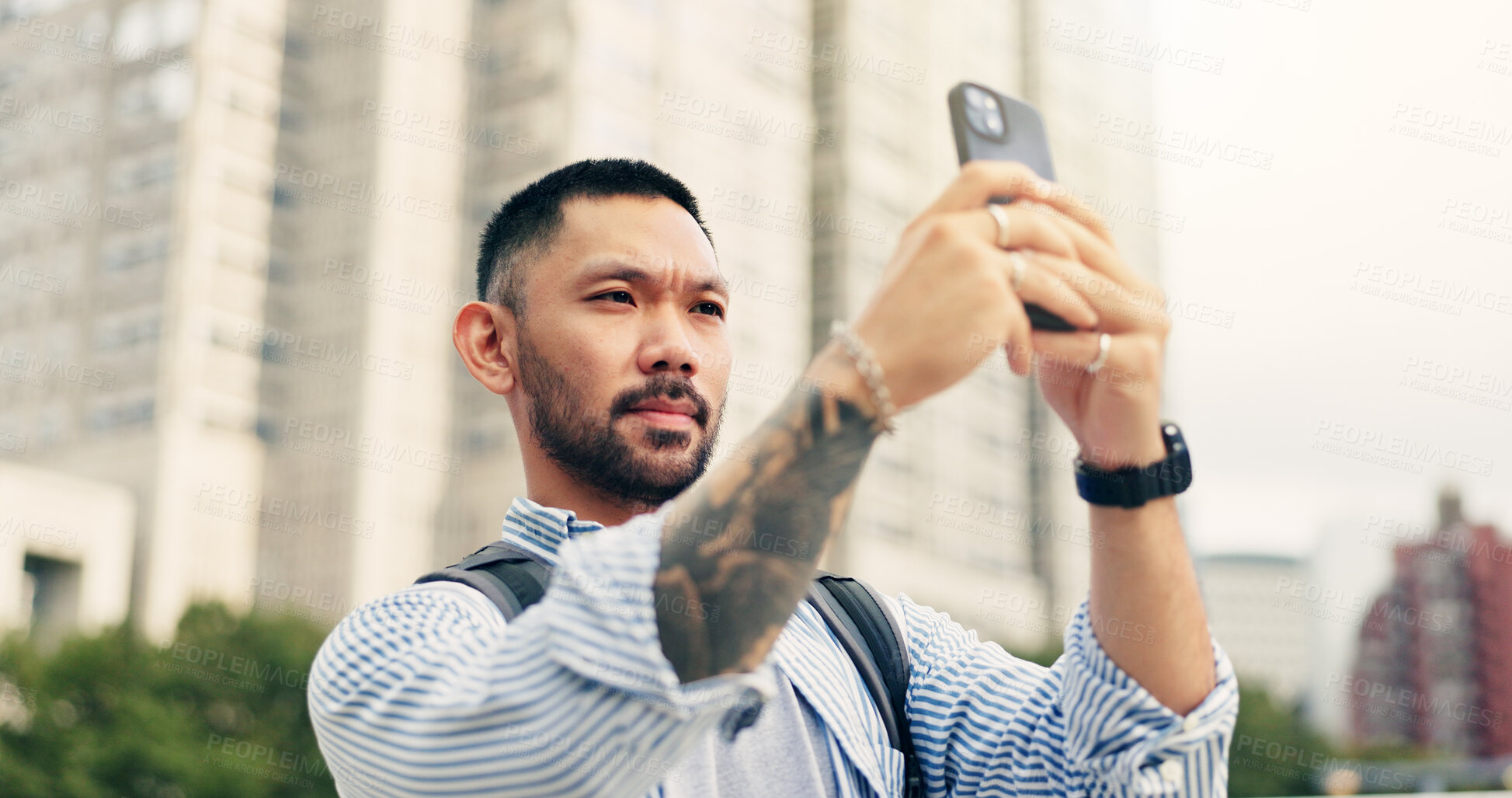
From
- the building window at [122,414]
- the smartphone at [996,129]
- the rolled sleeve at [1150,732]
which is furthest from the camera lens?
the building window at [122,414]

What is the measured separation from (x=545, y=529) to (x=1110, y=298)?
124 cm

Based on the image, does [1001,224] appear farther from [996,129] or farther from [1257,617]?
[1257,617]

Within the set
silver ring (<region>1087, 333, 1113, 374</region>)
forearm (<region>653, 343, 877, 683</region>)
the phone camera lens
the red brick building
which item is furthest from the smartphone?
the red brick building

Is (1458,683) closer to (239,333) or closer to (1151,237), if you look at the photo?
(1151,237)

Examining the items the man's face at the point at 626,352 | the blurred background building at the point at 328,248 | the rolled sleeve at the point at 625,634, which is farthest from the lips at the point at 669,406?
the blurred background building at the point at 328,248

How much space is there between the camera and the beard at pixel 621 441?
2.08m

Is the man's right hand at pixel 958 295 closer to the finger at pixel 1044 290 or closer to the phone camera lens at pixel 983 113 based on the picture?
the finger at pixel 1044 290

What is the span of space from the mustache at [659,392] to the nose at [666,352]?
0.01m

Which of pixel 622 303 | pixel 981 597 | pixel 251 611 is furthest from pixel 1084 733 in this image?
pixel 981 597

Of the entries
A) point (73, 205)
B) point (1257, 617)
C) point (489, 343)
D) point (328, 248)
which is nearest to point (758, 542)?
point (489, 343)

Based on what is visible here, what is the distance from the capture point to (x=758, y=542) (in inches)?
45.5

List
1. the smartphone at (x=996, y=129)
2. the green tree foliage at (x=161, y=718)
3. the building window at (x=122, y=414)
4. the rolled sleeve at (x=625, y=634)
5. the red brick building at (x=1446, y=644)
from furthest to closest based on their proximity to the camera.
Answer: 1. the red brick building at (x=1446, y=644)
2. the building window at (x=122, y=414)
3. the green tree foliage at (x=161, y=718)
4. the smartphone at (x=996, y=129)
5. the rolled sleeve at (x=625, y=634)

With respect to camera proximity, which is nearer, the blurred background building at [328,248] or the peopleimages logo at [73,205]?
the blurred background building at [328,248]

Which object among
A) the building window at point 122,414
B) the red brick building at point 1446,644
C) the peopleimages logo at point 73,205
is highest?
the peopleimages logo at point 73,205
